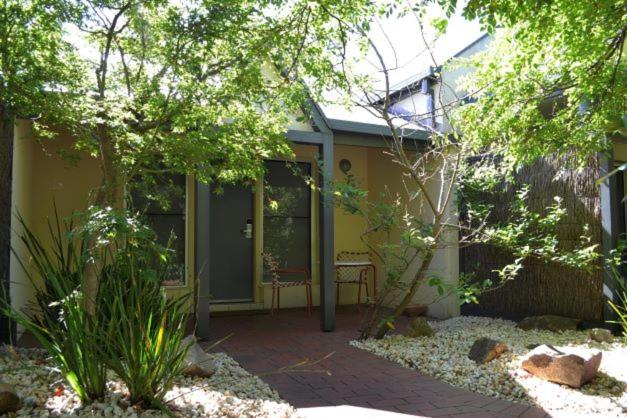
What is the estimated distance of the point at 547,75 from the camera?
3996mm

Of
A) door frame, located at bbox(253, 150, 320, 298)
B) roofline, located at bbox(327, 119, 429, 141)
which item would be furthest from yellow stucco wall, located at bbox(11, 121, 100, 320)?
roofline, located at bbox(327, 119, 429, 141)

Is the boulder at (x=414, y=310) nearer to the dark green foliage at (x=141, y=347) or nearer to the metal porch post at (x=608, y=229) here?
the metal porch post at (x=608, y=229)

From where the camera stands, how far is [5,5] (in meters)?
2.92

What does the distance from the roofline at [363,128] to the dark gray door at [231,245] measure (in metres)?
1.98

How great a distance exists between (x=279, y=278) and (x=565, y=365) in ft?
14.1

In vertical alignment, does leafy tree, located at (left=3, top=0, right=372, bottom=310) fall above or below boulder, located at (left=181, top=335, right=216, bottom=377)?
above

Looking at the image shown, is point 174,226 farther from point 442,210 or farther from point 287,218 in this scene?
point 442,210

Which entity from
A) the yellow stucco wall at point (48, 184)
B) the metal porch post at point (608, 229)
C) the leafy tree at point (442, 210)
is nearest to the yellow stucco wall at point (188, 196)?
the yellow stucco wall at point (48, 184)

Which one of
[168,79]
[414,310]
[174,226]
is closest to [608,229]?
[414,310]

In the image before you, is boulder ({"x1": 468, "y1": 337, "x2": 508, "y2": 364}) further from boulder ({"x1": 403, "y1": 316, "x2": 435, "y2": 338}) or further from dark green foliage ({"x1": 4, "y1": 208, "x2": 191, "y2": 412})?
dark green foliage ({"x1": 4, "y1": 208, "x2": 191, "y2": 412})

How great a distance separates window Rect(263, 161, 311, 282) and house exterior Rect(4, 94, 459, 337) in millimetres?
15

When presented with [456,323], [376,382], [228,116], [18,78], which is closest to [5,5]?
[18,78]

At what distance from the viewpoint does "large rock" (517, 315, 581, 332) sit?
5.45 meters

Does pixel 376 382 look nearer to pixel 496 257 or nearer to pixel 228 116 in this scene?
→ pixel 228 116
